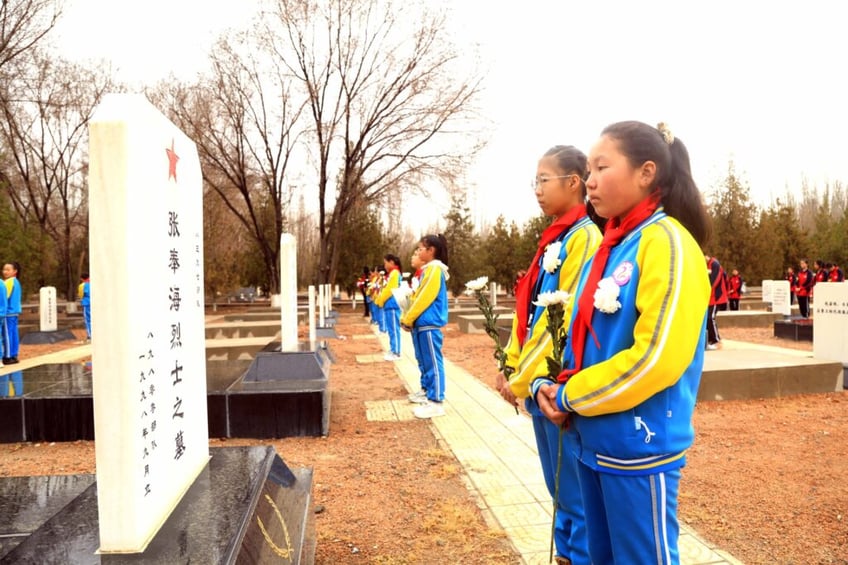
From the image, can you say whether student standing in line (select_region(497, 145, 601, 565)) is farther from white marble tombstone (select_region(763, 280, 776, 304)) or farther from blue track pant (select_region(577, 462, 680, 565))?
white marble tombstone (select_region(763, 280, 776, 304))

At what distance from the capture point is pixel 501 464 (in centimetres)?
477

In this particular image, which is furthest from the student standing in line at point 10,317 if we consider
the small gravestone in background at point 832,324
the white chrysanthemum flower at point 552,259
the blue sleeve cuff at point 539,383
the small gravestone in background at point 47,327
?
the small gravestone in background at point 832,324

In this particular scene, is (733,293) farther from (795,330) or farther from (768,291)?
(795,330)

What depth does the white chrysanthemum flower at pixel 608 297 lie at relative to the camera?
1723 millimetres

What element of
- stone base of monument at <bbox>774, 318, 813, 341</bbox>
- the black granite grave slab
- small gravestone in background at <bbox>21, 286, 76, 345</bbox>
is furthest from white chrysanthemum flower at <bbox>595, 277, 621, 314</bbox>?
small gravestone in background at <bbox>21, 286, 76, 345</bbox>

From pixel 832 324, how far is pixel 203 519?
9.34 meters

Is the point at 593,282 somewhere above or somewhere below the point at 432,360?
above

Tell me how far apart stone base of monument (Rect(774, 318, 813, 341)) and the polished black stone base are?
467 inches

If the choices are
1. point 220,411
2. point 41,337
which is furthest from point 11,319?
point 220,411

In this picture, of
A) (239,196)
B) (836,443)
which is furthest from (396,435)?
(239,196)

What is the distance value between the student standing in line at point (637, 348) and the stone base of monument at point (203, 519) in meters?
1.17

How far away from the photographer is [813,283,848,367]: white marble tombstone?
338 inches

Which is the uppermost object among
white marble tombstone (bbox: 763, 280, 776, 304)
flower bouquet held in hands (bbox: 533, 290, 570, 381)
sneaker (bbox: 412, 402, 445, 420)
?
flower bouquet held in hands (bbox: 533, 290, 570, 381)

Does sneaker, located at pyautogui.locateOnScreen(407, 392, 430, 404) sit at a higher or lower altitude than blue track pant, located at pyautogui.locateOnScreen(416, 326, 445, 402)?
lower
